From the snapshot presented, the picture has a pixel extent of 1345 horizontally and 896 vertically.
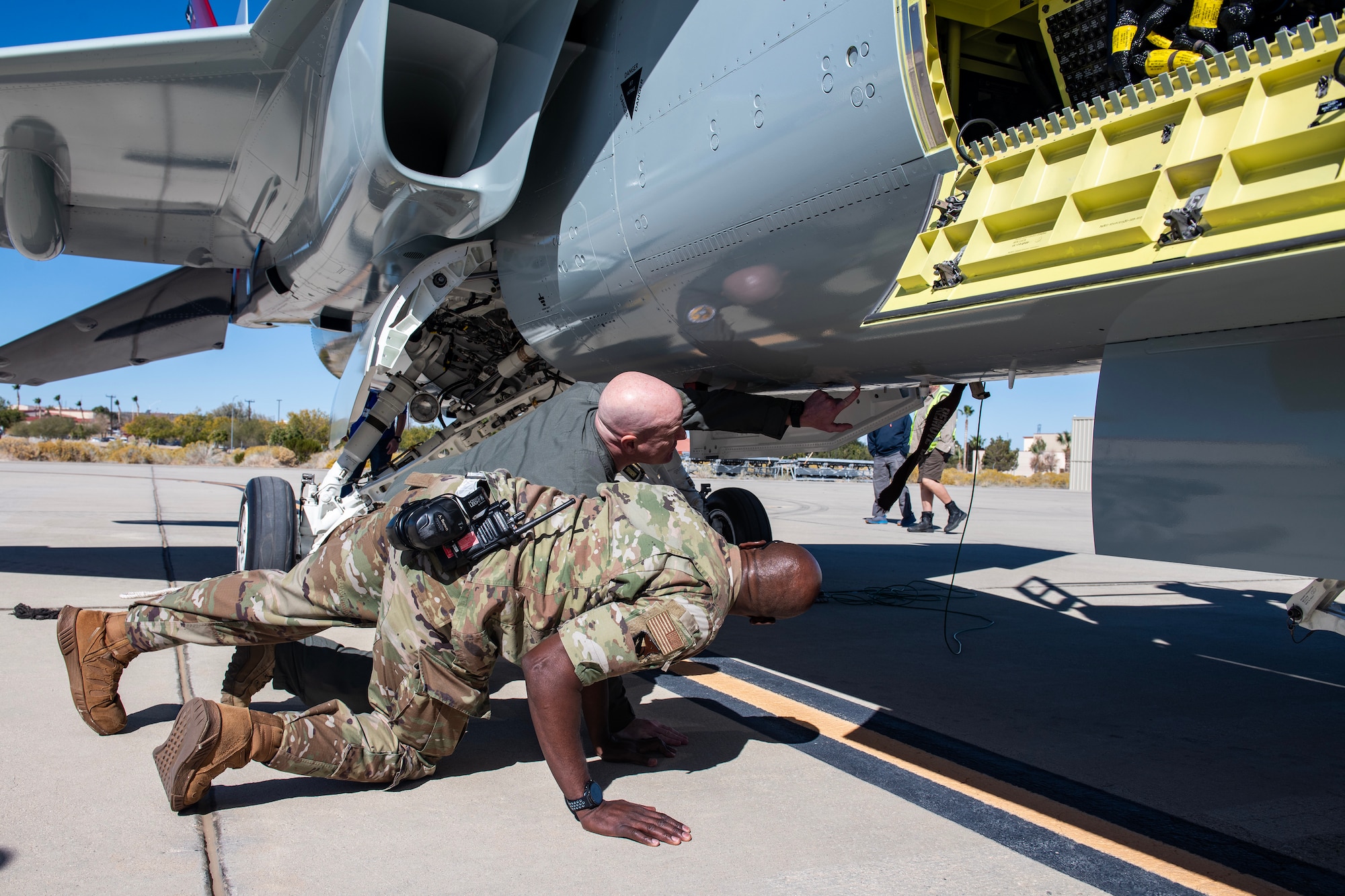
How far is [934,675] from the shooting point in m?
4.16

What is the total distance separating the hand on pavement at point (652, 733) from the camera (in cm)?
295

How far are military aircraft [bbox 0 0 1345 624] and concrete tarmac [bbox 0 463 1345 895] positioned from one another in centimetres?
85

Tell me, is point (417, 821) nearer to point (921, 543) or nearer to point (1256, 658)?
point (1256, 658)

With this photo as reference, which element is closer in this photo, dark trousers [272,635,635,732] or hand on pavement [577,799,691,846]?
hand on pavement [577,799,691,846]

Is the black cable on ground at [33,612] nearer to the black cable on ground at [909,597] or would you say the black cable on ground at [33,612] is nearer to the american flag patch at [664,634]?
the american flag patch at [664,634]

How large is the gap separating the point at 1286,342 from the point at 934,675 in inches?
93.5

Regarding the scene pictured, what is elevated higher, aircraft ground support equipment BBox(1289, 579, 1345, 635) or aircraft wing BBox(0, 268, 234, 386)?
aircraft wing BBox(0, 268, 234, 386)

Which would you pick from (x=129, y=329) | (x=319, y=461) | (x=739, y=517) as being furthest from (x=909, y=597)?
(x=319, y=461)

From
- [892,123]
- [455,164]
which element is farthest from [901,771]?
[455,164]

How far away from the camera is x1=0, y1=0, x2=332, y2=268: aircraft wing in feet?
13.6

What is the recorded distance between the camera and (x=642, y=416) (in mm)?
2525

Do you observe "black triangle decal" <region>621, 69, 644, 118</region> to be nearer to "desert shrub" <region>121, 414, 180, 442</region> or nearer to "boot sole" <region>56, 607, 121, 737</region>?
"boot sole" <region>56, 607, 121, 737</region>

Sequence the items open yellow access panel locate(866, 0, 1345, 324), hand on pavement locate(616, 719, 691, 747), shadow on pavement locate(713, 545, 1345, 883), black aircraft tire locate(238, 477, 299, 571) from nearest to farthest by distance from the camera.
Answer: open yellow access panel locate(866, 0, 1345, 324), shadow on pavement locate(713, 545, 1345, 883), hand on pavement locate(616, 719, 691, 747), black aircraft tire locate(238, 477, 299, 571)

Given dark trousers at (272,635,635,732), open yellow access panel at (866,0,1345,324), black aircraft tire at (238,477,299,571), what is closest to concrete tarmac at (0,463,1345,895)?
dark trousers at (272,635,635,732)
